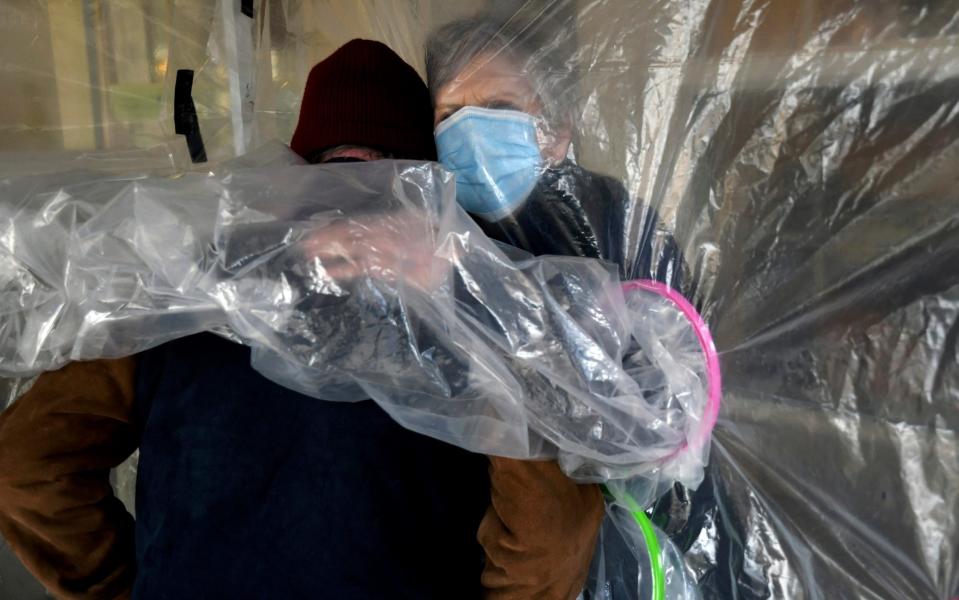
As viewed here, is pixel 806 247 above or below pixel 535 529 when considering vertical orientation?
above

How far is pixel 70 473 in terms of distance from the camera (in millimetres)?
644

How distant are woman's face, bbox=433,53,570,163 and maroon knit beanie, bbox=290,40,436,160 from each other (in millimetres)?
114

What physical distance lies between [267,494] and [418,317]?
228 millimetres

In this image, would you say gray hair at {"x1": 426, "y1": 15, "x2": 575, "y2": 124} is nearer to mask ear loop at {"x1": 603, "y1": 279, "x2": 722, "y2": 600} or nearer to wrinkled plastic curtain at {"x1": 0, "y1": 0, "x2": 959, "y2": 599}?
wrinkled plastic curtain at {"x1": 0, "y1": 0, "x2": 959, "y2": 599}

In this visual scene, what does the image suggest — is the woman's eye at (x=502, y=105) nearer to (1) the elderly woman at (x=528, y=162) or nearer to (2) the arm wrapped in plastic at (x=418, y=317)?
(1) the elderly woman at (x=528, y=162)

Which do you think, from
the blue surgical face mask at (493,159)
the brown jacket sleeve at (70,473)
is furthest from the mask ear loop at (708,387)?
the brown jacket sleeve at (70,473)

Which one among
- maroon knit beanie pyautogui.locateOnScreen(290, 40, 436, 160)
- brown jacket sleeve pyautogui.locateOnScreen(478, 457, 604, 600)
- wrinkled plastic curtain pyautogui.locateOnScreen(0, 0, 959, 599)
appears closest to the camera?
wrinkled plastic curtain pyautogui.locateOnScreen(0, 0, 959, 599)

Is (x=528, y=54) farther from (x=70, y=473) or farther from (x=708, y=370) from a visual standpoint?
(x=70, y=473)

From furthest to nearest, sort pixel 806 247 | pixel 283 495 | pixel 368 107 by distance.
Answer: pixel 368 107 < pixel 283 495 < pixel 806 247

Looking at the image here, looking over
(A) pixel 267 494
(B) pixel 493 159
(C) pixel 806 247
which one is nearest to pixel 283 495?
(A) pixel 267 494

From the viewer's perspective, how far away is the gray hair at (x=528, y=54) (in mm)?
606

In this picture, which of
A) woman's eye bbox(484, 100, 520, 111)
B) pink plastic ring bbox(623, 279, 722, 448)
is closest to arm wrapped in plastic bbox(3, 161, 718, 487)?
pink plastic ring bbox(623, 279, 722, 448)

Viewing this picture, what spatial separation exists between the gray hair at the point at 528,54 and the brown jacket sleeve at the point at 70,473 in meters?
0.45

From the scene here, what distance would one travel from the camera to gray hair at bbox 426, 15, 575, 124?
606 mm
